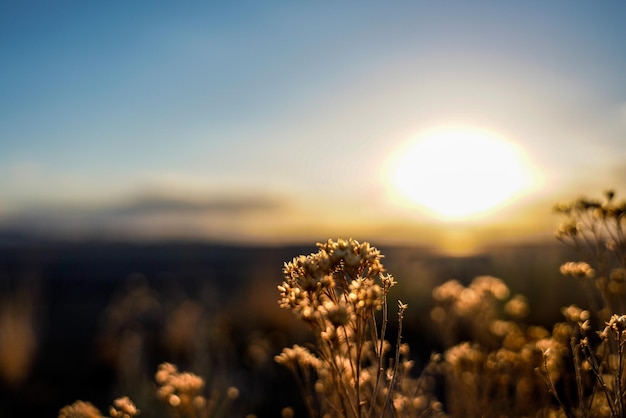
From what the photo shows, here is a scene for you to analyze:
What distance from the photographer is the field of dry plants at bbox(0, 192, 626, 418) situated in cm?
250

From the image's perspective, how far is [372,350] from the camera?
4.84 metres

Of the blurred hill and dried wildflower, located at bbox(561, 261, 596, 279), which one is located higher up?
dried wildflower, located at bbox(561, 261, 596, 279)

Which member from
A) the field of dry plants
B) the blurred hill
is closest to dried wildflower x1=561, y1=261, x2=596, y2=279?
the field of dry plants

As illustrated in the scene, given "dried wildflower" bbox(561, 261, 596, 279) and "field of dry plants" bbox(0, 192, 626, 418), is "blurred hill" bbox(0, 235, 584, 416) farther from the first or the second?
"dried wildflower" bbox(561, 261, 596, 279)

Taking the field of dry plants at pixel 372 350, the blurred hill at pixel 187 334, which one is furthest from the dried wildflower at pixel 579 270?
the blurred hill at pixel 187 334

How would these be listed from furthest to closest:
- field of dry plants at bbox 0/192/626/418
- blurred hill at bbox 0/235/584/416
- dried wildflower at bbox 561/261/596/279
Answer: blurred hill at bbox 0/235/584/416 → dried wildflower at bbox 561/261/596/279 → field of dry plants at bbox 0/192/626/418

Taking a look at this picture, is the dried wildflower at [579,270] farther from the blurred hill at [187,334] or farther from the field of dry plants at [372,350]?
the blurred hill at [187,334]

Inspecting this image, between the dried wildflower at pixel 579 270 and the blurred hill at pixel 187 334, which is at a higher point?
the dried wildflower at pixel 579 270

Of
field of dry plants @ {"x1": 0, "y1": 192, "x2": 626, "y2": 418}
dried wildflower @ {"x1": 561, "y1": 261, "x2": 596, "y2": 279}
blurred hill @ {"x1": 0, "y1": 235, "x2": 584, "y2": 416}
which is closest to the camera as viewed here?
field of dry plants @ {"x1": 0, "y1": 192, "x2": 626, "y2": 418}

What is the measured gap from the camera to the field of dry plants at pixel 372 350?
8.21 ft

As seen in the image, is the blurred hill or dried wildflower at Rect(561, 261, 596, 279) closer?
dried wildflower at Rect(561, 261, 596, 279)

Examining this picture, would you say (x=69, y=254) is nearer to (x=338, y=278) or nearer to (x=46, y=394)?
(x=46, y=394)

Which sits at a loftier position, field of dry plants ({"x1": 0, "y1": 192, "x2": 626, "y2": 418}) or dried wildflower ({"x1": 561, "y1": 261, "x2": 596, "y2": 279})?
dried wildflower ({"x1": 561, "y1": 261, "x2": 596, "y2": 279})

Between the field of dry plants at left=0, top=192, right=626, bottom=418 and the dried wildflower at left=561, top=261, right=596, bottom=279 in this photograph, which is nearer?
the field of dry plants at left=0, top=192, right=626, bottom=418
